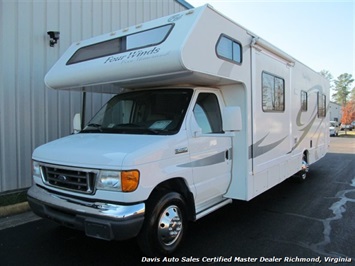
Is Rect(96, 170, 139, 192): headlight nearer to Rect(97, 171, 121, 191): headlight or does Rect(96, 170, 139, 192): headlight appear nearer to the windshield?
Rect(97, 171, 121, 191): headlight

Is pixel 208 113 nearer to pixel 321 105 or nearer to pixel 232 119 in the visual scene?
pixel 232 119

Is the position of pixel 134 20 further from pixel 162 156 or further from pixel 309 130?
pixel 162 156

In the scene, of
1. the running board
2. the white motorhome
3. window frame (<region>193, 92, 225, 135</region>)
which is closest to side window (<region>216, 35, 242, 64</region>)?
the white motorhome

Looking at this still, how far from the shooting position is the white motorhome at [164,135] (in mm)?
3414

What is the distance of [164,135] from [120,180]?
0.84 meters

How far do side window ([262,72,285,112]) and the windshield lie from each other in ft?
5.85

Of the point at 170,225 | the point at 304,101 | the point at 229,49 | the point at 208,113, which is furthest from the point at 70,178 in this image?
the point at 304,101

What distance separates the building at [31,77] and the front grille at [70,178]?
10.4ft

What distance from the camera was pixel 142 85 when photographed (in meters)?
4.82

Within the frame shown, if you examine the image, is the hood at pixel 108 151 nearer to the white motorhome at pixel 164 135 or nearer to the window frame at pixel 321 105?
the white motorhome at pixel 164 135

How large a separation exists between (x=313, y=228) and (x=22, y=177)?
5818 millimetres

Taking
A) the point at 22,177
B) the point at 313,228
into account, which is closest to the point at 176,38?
the point at 313,228

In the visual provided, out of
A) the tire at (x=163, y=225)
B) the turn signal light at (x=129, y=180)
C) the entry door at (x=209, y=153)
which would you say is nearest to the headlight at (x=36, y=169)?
the turn signal light at (x=129, y=180)

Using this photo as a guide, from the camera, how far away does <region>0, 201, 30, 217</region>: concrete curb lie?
213 inches
